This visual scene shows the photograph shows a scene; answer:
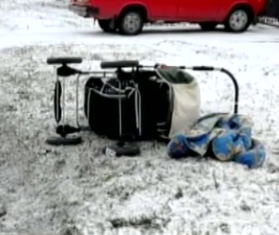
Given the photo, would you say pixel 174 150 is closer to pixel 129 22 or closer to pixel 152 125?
pixel 152 125

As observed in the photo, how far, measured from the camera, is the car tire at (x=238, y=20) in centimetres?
1836

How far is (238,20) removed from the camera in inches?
727

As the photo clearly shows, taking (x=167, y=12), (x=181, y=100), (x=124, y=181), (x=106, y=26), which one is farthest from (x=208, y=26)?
(x=124, y=181)

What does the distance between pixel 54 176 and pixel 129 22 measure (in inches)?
438

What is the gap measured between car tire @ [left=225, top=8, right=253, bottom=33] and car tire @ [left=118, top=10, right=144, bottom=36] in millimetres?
2551

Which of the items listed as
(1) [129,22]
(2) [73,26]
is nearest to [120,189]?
(1) [129,22]

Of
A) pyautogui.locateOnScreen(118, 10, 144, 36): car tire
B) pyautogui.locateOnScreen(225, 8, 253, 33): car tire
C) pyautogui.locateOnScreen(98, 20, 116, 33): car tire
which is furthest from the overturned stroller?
pyautogui.locateOnScreen(225, 8, 253, 33): car tire

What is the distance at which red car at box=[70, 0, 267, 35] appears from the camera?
1688cm

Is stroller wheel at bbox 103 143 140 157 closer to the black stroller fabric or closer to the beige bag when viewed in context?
the black stroller fabric

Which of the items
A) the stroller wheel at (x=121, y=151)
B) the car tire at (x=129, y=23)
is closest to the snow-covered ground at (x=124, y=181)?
the stroller wheel at (x=121, y=151)

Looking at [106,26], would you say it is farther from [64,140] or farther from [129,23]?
[64,140]

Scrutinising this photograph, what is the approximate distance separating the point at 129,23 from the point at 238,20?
3044 millimetres

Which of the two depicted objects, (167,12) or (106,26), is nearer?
(167,12)

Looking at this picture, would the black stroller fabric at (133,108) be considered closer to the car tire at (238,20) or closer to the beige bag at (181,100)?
the beige bag at (181,100)
